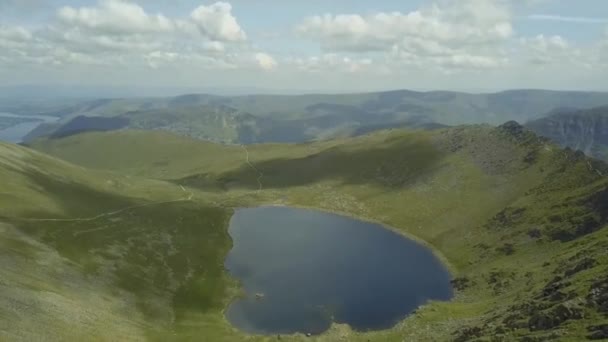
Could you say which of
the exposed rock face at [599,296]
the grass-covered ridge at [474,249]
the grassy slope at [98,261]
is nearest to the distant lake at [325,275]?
the grass-covered ridge at [474,249]

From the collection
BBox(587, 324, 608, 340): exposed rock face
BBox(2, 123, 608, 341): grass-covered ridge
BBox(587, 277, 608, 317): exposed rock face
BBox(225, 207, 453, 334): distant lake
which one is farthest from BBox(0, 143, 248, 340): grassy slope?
BBox(587, 324, 608, 340): exposed rock face

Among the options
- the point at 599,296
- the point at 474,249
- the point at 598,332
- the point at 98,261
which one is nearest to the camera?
the point at 598,332

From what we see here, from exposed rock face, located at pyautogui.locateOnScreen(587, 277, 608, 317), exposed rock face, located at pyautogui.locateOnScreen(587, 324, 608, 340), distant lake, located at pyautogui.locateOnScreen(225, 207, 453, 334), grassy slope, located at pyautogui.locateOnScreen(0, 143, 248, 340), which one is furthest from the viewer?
distant lake, located at pyautogui.locateOnScreen(225, 207, 453, 334)

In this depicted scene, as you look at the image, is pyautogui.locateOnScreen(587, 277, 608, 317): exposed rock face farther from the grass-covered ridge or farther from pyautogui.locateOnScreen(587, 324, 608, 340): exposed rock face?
pyautogui.locateOnScreen(587, 324, 608, 340): exposed rock face

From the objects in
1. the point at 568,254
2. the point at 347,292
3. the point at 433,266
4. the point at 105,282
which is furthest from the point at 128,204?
the point at 568,254

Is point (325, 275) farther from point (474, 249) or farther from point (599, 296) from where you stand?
point (599, 296)

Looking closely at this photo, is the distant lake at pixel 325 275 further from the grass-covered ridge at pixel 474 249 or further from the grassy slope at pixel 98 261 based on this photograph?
the grassy slope at pixel 98 261

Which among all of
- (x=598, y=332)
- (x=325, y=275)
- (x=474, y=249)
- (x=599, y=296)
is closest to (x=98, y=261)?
(x=325, y=275)

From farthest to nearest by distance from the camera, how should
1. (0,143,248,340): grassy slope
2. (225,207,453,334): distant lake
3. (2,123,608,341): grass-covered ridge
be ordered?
(225,207,453,334): distant lake < (0,143,248,340): grassy slope < (2,123,608,341): grass-covered ridge

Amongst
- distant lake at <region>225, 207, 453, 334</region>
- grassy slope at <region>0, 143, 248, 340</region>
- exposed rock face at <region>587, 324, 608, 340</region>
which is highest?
exposed rock face at <region>587, 324, 608, 340</region>
